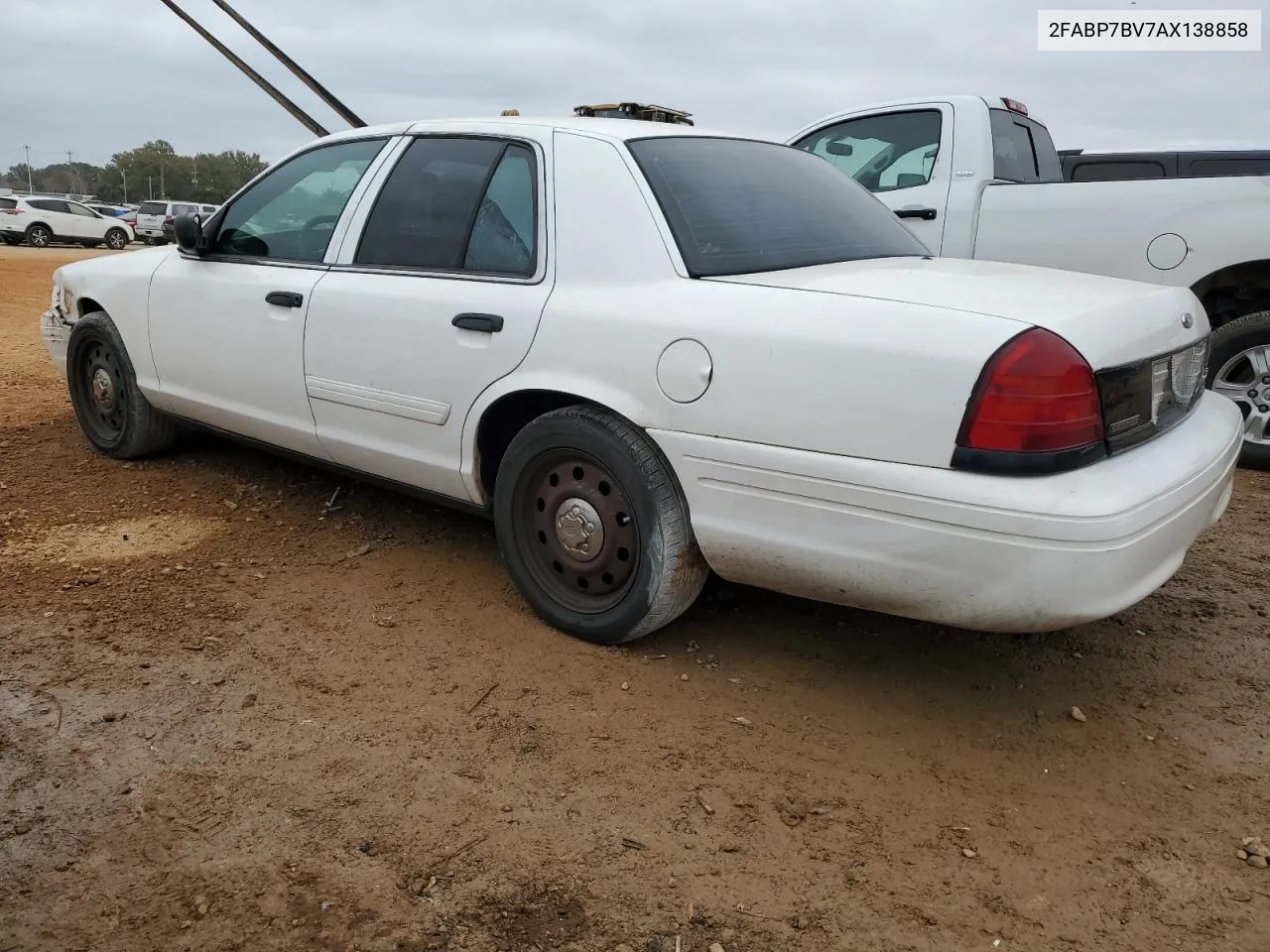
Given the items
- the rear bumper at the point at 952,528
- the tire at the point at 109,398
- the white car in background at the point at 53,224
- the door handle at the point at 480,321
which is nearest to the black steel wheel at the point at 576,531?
the rear bumper at the point at 952,528

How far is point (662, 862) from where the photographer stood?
2270mm

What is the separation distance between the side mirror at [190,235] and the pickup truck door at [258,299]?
0.03 meters

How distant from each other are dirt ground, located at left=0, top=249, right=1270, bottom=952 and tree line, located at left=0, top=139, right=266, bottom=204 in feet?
188

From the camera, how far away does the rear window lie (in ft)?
9.95

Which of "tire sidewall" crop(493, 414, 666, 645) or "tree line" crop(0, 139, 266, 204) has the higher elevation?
"tree line" crop(0, 139, 266, 204)

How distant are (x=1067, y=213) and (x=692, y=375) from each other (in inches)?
145

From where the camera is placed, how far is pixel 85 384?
5176mm

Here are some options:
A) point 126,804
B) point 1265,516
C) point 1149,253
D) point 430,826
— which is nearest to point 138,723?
point 126,804

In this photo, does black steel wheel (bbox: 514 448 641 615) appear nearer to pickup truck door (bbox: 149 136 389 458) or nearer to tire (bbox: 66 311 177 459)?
pickup truck door (bbox: 149 136 389 458)

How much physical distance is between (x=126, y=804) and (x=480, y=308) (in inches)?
66.7

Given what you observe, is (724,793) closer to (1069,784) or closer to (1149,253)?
(1069,784)

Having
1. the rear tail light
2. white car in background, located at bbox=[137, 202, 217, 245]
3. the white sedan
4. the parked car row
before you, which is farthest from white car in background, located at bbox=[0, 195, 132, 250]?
the rear tail light

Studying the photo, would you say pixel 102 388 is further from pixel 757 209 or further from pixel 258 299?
pixel 757 209

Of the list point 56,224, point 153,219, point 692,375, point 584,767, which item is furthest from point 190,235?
point 153,219
